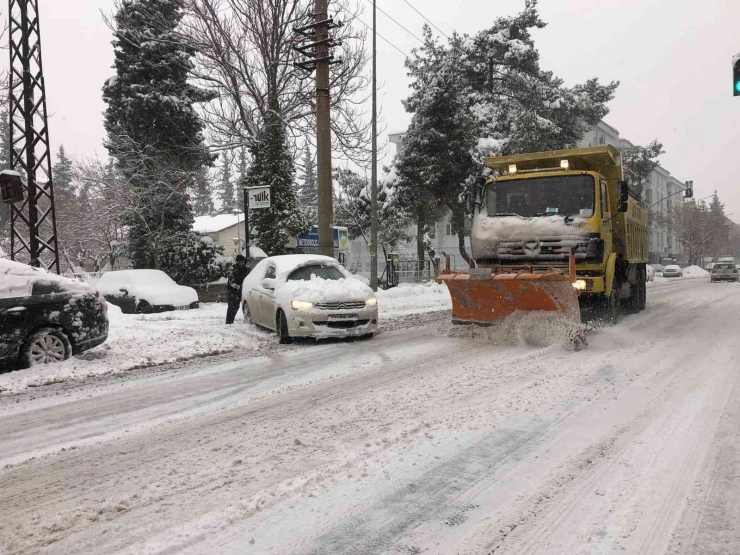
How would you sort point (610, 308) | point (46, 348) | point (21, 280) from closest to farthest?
point (21, 280), point (46, 348), point (610, 308)

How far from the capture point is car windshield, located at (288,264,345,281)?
10540 millimetres

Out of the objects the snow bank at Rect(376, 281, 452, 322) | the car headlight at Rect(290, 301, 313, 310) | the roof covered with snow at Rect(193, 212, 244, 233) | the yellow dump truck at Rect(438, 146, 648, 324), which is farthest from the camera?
the roof covered with snow at Rect(193, 212, 244, 233)

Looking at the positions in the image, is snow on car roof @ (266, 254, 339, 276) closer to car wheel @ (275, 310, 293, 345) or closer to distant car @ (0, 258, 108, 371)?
car wheel @ (275, 310, 293, 345)

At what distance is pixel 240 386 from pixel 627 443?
4.07 m

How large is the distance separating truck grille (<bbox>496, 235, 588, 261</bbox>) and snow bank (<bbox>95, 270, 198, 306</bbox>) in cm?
960

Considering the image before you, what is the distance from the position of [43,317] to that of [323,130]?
311 inches

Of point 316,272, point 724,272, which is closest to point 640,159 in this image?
point 724,272

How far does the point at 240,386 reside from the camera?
6.36 m

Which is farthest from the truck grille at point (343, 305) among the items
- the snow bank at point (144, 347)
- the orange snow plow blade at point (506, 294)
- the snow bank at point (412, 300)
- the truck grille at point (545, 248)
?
the snow bank at point (412, 300)

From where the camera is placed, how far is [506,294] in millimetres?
9250

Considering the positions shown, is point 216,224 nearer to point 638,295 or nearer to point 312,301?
point 638,295

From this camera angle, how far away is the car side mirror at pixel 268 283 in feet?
34.5

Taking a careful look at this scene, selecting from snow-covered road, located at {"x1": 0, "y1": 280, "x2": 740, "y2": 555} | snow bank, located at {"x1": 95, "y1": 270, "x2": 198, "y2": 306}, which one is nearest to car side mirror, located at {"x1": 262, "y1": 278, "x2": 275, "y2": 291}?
snow-covered road, located at {"x1": 0, "y1": 280, "x2": 740, "y2": 555}

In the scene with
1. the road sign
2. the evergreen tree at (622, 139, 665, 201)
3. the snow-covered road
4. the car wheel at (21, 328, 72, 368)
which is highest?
the evergreen tree at (622, 139, 665, 201)
